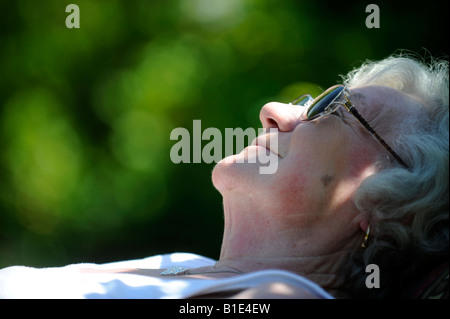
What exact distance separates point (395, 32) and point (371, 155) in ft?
8.40

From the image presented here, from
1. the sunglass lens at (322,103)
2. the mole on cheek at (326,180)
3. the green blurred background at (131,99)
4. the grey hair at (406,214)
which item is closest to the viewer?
the grey hair at (406,214)

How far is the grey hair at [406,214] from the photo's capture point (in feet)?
6.70

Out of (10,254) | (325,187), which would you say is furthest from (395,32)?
(10,254)

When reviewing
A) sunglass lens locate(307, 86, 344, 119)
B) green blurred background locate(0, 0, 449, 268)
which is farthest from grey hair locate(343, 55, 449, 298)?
green blurred background locate(0, 0, 449, 268)

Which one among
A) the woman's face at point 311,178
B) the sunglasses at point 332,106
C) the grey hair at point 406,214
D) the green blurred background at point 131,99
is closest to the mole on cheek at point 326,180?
the woman's face at point 311,178

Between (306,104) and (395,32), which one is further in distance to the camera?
(395,32)

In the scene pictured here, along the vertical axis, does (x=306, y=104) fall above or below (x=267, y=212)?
above

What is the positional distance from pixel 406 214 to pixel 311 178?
40 centimetres

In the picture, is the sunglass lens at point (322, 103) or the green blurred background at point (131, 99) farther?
the green blurred background at point (131, 99)

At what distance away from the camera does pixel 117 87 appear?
473 cm

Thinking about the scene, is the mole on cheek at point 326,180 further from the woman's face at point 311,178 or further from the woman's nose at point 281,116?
the woman's nose at point 281,116

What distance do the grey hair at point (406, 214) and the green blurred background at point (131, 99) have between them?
2.51 meters
